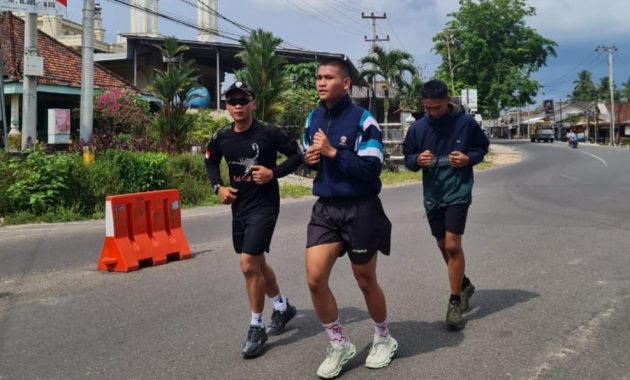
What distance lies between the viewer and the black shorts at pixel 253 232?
4035 millimetres

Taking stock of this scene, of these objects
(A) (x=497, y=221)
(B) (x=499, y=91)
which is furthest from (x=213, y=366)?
(B) (x=499, y=91)

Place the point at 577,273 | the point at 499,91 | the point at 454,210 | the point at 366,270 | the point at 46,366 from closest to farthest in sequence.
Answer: the point at 366,270
the point at 46,366
the point at 454,210
the point at 577,273
the point at 499,91

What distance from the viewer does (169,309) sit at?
5.12 m

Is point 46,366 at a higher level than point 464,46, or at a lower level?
lower

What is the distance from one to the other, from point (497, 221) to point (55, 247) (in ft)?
23.0

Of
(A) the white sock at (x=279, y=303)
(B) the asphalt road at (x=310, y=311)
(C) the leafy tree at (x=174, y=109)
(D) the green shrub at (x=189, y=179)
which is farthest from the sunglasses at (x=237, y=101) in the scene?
(C) the leafy tree at (x=174, y=109)

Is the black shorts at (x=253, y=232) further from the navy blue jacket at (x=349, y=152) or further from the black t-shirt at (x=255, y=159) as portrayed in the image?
the navy blue jacket at (x=349, y=152)

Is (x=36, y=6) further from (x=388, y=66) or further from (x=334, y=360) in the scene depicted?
(x=388, y=66)

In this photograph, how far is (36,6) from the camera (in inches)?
485

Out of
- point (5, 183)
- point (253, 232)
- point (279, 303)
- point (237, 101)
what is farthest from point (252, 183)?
point (5, 183)

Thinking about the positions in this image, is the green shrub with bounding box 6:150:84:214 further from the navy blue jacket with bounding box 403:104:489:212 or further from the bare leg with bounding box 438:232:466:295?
the bare leg with bounding box 438:232:466:295

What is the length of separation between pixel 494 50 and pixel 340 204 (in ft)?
197

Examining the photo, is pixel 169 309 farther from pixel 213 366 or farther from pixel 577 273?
pixel 577 273

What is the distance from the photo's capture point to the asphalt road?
150 inches
